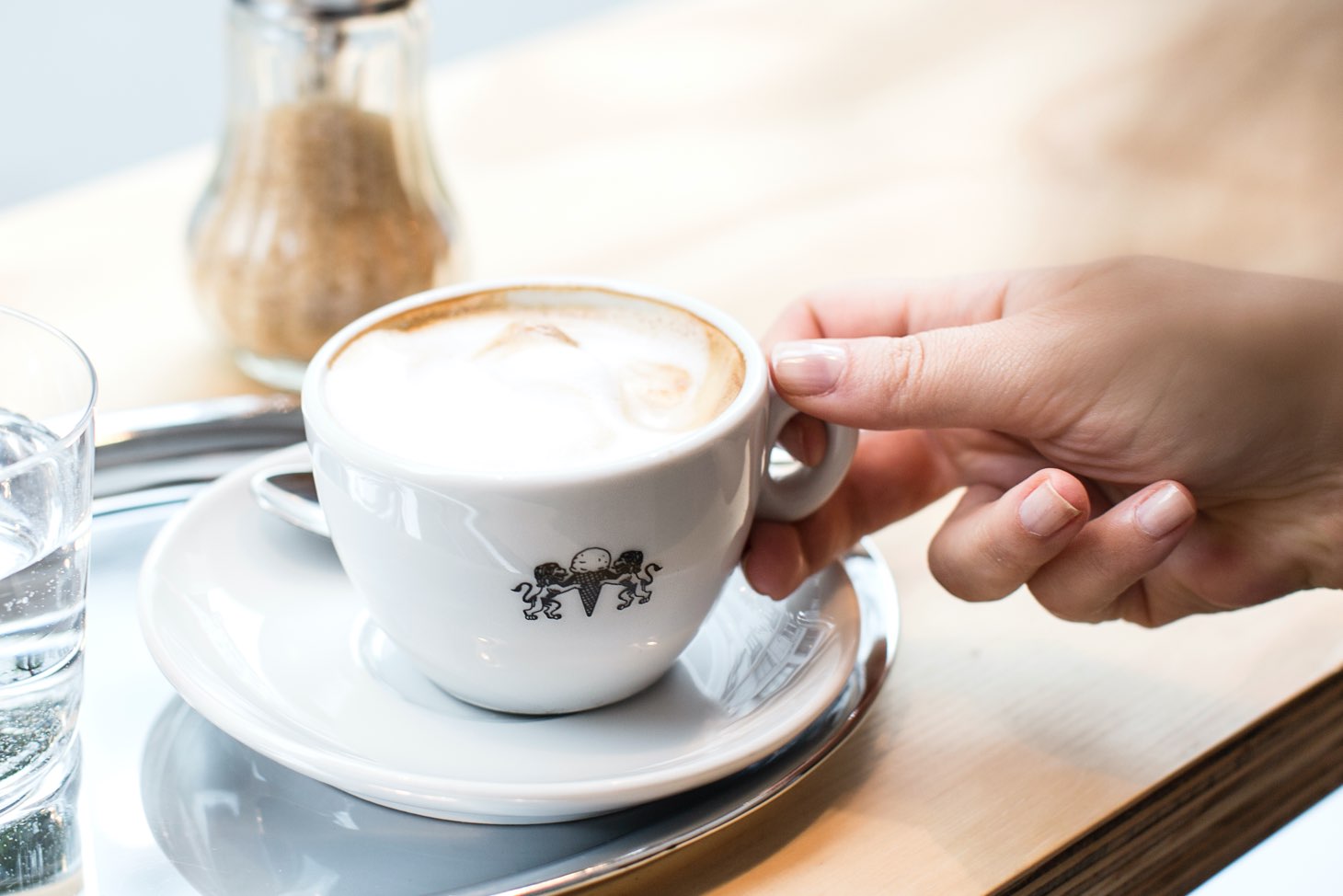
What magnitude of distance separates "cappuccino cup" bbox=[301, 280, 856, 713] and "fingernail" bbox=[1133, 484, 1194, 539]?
0.10 meters

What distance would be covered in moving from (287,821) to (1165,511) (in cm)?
30

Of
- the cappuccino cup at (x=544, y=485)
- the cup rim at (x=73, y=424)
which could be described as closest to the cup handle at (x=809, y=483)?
the cappuccino cup at (x=544, y=485)

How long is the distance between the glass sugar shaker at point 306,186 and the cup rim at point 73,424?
0.23 meters

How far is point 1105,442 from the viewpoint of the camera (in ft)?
1.64

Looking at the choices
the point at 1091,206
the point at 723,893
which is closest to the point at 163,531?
the point at 723,893

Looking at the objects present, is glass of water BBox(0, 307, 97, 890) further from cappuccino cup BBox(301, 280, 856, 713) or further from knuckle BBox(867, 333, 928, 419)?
knuckle BBox(867, 333, 928, 419)

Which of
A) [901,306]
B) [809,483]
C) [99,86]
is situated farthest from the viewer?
[99,86]

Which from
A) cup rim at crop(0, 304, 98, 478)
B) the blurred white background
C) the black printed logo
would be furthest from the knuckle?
the blurred white background

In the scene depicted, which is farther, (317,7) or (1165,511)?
(317,7)

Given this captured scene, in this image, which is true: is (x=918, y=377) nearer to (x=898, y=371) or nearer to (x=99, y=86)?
(x=898, y=371)

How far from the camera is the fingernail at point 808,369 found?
46 centimetres

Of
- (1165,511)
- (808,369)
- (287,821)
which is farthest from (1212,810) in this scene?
(287,821)

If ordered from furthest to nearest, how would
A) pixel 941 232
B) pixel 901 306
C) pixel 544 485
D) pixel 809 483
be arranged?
pixel 941 232
pixel 901 306
pixel 809 483
pixel 544 485

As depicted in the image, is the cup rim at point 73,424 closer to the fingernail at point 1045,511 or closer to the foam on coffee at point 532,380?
the foam on coffee at point 532,380
